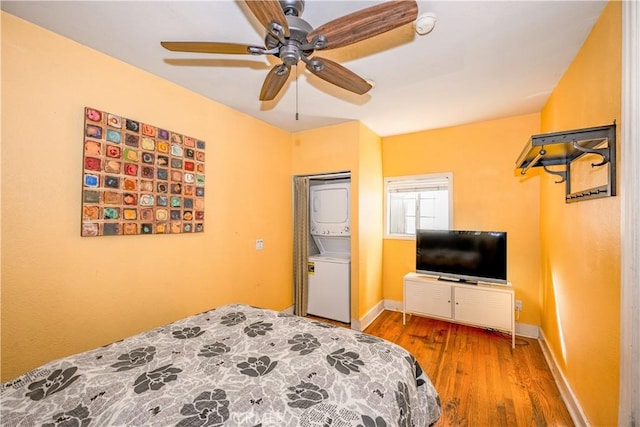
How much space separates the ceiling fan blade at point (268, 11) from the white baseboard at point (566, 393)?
2.80 metres

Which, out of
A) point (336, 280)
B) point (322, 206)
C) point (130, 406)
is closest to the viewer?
point (130, 406)

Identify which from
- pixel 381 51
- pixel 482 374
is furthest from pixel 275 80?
pixel 482 374

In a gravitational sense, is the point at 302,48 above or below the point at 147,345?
above

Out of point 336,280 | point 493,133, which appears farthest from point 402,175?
point 336,280

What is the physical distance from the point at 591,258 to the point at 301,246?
2.82m

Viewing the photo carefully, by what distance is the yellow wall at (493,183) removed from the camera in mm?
2994

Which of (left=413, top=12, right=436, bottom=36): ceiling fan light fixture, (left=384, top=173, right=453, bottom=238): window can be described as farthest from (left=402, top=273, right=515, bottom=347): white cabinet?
(left=413, top=12, right=436, bottom=36): ceiling fan light fixture

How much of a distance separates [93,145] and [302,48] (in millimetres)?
1626

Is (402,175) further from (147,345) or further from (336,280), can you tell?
(147,345)

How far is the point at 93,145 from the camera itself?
5.92 feet

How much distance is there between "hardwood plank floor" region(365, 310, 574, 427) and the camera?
5.95 ft

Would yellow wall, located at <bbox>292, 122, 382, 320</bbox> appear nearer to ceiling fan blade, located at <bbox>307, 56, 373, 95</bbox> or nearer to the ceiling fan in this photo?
ceiling fan blade, located at <bbox>307, 56, 373, 95</bbox>

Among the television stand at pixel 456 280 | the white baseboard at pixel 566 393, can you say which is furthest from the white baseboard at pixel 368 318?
the white baseboard at pixel 566 393

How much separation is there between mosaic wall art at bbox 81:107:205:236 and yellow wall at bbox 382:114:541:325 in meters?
2.82
